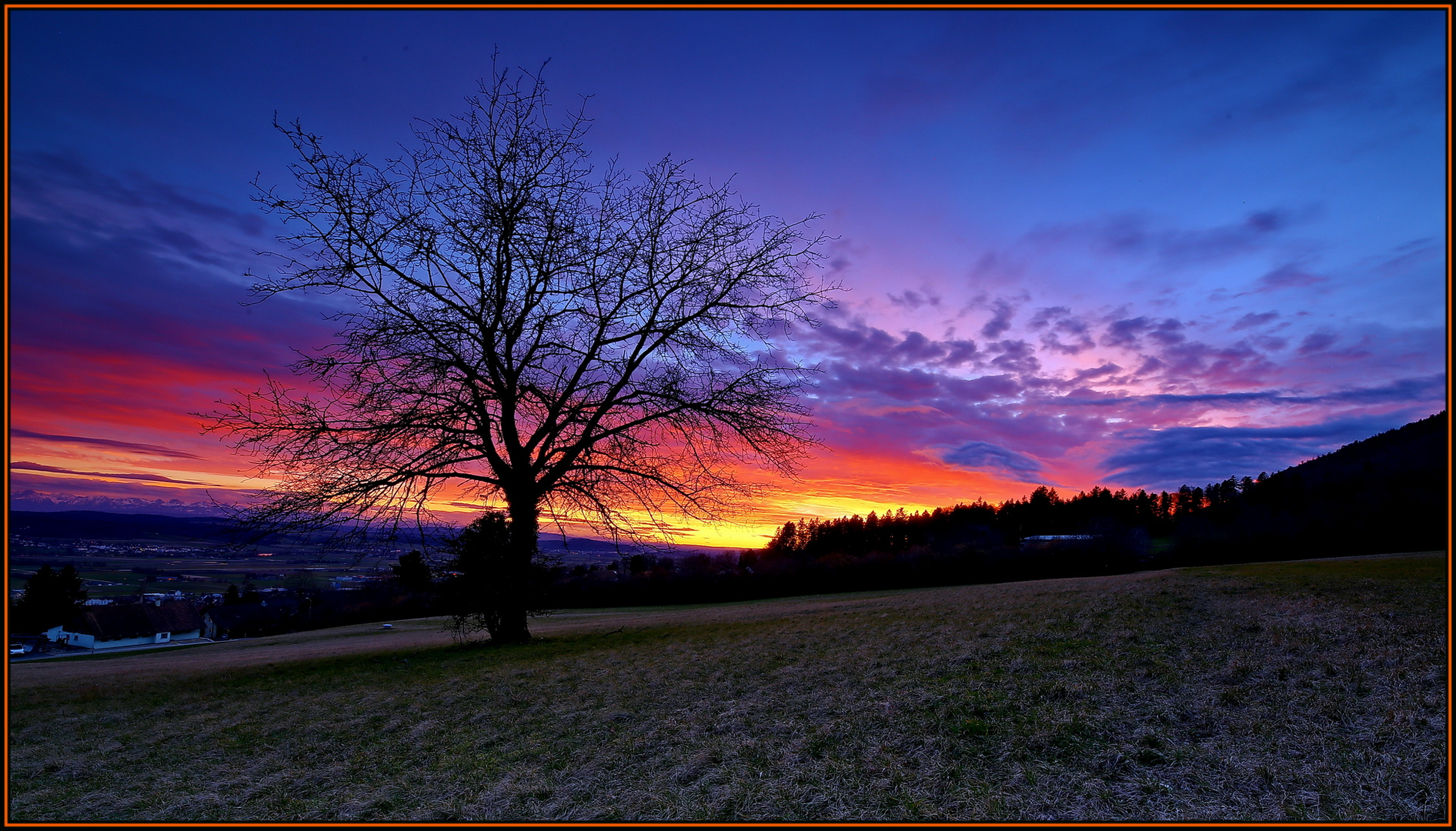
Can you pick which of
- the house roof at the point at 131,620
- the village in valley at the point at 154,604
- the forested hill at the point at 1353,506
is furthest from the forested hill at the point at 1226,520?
the house roof at the point at 131,620

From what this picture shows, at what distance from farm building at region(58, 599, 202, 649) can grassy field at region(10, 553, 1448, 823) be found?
54.7 m

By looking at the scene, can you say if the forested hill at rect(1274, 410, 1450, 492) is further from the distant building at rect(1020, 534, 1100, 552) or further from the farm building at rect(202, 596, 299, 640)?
the farm building at rect(202, 596, 299, 640)

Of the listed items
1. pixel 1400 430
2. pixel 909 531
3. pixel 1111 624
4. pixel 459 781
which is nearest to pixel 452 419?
pixel 459 781

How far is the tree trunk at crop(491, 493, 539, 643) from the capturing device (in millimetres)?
13586

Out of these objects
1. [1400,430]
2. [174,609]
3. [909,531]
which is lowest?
[174,609]

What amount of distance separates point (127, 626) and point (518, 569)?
5857 cm

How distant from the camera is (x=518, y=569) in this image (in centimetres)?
1416

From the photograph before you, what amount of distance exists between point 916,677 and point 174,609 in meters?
71.4

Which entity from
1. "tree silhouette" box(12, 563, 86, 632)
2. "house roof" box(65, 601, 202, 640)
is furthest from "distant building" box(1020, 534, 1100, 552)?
"tree silhouette" box(12, 563, 86, 632)

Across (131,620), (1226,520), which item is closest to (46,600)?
(131,620)

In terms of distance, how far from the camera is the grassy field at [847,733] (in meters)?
4.25

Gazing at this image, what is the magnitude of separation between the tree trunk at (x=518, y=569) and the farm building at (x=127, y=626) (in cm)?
5451

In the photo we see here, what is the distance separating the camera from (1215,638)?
26.9 feet

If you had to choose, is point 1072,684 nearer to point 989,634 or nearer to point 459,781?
point 989,634
